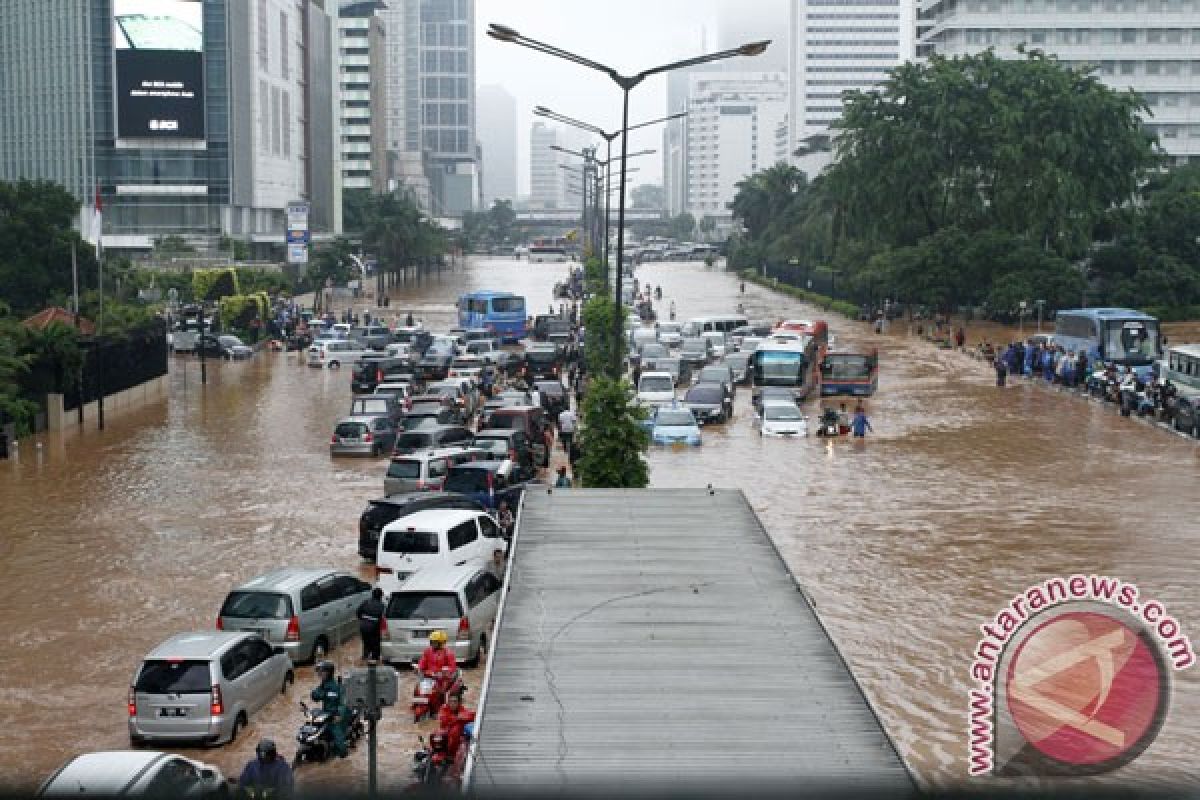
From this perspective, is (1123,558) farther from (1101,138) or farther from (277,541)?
(1101,138)

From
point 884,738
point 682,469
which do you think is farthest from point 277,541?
point 884,738

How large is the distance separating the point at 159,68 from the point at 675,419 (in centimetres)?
7369

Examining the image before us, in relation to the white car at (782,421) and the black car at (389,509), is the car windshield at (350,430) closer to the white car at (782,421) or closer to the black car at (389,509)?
the white car at (782,421)

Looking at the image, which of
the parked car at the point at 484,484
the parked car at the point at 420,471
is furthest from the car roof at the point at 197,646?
the parked car at the point at 420,471

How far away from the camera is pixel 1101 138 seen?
269 feet

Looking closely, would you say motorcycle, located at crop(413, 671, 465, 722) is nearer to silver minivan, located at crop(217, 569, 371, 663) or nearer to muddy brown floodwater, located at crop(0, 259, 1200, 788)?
muddy brown floodwater, located at crop(0, 259, 1200, 788)

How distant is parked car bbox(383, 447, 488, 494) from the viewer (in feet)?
89.0

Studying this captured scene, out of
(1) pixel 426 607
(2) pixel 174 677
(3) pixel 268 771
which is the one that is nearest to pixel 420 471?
(1) pixel 426 607

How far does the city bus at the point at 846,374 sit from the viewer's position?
47156 mm

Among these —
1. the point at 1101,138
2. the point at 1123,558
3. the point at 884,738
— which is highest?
the point at 1101,138

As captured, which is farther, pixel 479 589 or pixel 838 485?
pixel 838 485

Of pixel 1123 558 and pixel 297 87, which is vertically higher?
pixel 297 87

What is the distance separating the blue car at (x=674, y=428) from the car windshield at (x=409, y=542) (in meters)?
17.5

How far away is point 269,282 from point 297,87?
48.1 metres
